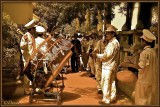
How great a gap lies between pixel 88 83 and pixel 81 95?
2.73 metres

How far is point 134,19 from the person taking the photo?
14445 mm

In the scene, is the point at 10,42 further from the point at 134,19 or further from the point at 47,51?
the point at 134,19

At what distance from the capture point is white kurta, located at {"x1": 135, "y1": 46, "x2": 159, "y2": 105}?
6086mm

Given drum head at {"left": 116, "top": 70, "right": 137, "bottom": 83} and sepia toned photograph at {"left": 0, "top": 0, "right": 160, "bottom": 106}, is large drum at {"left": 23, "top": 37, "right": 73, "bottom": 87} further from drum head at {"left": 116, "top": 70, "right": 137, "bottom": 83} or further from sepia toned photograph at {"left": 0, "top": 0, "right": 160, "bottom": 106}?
drum head at {"left": 116, "top": 70, "right": 137, "bottom": 83}

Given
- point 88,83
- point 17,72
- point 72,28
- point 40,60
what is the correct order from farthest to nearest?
point 72,28
point 88,83
point 17,72
point 40,60

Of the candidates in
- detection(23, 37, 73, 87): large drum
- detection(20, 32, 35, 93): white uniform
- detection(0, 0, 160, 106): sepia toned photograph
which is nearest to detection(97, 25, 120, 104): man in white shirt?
detection(0, 0, 160, 106): sepia toned photograph

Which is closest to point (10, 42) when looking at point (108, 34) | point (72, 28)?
point (108, 34)

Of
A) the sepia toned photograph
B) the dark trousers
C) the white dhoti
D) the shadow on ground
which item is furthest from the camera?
the dark trousers

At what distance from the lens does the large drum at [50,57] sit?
7762mm

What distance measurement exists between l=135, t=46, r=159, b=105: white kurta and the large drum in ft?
7.35

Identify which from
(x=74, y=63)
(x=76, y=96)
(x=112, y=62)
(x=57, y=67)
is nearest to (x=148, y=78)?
(x=112, y=62)

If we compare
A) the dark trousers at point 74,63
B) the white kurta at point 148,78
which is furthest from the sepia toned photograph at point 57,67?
the dark trousers at point 74,63

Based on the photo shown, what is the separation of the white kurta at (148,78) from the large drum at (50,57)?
224 cm

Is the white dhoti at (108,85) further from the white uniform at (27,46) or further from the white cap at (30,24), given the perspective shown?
the white cap at (30,24)
